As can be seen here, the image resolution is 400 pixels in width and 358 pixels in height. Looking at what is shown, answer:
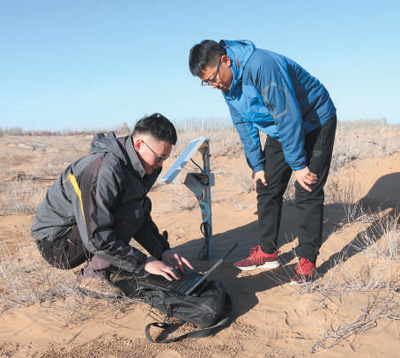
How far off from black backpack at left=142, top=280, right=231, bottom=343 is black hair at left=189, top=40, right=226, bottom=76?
5.29ft

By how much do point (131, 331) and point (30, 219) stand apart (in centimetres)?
370

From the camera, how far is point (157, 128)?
2.52 meters

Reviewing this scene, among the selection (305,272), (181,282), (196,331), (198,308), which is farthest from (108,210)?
(305,272)

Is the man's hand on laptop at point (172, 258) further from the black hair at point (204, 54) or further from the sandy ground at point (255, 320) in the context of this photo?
the black hair at point (204, 54)

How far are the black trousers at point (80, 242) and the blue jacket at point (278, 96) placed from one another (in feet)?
3.93

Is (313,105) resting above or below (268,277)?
above

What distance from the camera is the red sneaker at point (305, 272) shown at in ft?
9.64

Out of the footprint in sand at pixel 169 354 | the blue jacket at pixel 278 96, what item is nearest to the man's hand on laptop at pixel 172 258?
the footprint in sand at pixel 169 354

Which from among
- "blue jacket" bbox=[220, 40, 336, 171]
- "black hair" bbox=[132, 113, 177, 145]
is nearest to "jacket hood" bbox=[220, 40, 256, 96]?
"blue jacket" bbox=[220, 40, 336, 171]

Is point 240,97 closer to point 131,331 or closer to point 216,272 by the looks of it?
point 216,272

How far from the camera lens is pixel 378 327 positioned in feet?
7.74

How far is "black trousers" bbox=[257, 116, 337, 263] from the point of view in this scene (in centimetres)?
292

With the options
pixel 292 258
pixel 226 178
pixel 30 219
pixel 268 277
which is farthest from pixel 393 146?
pixel 30 219

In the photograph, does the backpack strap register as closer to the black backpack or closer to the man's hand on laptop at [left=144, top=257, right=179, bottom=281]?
the black backpack
